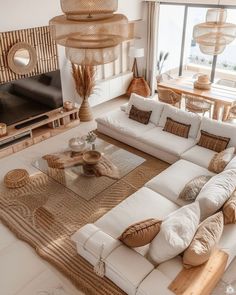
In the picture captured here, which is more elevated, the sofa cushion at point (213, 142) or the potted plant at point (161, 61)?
the potted plant at point (161, 61)

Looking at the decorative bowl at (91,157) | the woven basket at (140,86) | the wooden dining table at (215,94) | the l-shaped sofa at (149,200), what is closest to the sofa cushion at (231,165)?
the l-shaped sofa at (149,200)

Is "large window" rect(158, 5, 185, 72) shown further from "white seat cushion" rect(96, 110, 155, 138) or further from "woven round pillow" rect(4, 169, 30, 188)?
"woven round pillow" rect(4, 169, 30, 188)

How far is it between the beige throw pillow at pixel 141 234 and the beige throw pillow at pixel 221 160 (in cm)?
172

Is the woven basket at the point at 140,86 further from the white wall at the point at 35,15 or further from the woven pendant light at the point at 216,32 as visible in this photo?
the woven pendant light at the point at 216,32

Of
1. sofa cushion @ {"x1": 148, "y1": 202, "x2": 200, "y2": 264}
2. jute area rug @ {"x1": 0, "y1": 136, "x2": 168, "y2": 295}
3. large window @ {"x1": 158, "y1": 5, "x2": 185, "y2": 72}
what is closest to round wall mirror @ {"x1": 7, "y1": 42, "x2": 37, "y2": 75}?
jute area rug @ {"x1": 0, "y1": 136, "x2": 168, "y2": 295}

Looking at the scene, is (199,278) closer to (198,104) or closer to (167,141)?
(167,141)

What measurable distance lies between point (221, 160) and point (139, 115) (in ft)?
6.47

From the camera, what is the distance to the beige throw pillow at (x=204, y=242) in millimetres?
2461

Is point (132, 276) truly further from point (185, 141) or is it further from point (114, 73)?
point (114, 73)

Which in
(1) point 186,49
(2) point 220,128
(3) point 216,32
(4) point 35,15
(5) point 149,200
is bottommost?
(5) point 149,200

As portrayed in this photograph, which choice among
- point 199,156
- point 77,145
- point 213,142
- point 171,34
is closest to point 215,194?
point 199,156

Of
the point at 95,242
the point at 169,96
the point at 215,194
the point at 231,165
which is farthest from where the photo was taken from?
the point at 169,96

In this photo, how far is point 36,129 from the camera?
5895 millimetres

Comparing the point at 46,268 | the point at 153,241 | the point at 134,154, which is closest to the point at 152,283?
the point at 153,241
